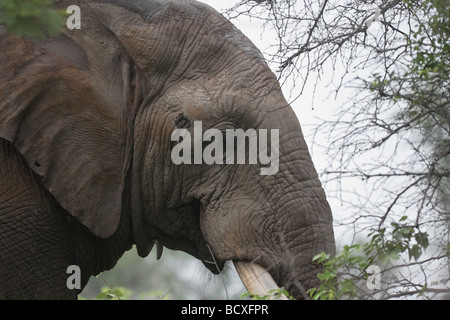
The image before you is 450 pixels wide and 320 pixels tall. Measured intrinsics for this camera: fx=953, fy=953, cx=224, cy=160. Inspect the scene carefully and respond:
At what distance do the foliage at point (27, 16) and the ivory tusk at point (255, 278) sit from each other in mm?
1681

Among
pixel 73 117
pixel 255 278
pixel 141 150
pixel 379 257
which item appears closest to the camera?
pixel 379 257

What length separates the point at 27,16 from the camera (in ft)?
14.8

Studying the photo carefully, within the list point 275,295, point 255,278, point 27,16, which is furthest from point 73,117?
point 275,295

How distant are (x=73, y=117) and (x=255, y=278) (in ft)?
4.56

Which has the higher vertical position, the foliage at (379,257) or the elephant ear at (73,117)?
the elephant ear at (73,117)

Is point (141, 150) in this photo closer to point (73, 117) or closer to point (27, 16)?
point (73, 117)

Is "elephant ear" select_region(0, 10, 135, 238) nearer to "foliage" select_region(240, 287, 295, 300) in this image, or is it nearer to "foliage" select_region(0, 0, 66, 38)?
"foliage" select_region(0, 0, 66, 38)

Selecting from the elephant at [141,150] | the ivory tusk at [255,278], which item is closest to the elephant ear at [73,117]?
the elephant at [141,150]

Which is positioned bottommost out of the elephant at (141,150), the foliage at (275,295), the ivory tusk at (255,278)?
the foliage at (275,295)

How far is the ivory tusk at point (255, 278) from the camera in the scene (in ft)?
16.4

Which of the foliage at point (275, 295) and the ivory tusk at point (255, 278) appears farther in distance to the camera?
the ivory tusk at point (255, 278)

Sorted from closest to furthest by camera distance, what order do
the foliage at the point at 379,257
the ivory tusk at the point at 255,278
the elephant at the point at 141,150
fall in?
the foliage at the point at 379,257
the ivory tusk at the point at 255,278
the elephant at the point at 141,150

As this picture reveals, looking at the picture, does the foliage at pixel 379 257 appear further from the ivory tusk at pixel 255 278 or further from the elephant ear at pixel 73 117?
the elephant ear at pixel 73 117
